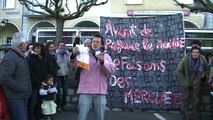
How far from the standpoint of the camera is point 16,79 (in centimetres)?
665

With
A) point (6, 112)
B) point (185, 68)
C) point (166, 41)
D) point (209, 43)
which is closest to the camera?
point (6, 112)

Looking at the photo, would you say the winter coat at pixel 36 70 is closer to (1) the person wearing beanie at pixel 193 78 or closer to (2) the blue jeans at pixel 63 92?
(2) the blue jeans at pixel 63 92

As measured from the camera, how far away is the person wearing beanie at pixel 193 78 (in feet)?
32.2

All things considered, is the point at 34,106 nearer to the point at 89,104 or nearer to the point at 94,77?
the point at 89,104

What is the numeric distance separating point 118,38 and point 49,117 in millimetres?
3601

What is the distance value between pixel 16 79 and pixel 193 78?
15.1 feet

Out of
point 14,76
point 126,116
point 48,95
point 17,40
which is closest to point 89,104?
point 14,76

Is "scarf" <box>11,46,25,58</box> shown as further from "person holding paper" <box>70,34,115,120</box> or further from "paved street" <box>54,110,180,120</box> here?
"paved street" <box>54,110,180,120</box>

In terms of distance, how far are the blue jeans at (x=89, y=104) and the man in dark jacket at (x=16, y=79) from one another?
866 mm

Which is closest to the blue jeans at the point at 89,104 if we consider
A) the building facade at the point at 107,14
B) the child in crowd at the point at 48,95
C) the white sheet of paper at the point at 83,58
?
the white sheet of paper at the point at 83,58

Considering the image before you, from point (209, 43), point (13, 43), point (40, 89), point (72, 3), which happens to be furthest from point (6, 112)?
point (72, 3)

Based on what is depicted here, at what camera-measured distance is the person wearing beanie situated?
9.82 metres

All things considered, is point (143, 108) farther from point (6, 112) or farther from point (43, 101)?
point (6, 112)

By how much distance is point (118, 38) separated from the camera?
12.0 meters
